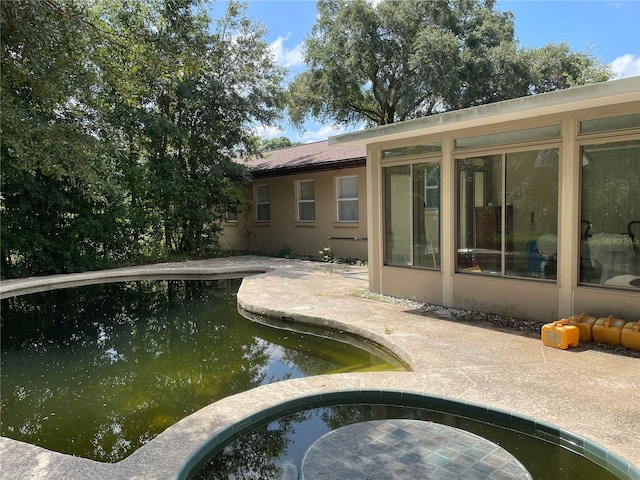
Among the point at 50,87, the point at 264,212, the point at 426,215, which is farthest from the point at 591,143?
the point at 264,212

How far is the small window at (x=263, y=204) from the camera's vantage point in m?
15.6

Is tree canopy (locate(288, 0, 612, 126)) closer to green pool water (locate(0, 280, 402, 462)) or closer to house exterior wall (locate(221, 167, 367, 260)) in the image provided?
house exterior wall (locate(221, 167, 367, 260))

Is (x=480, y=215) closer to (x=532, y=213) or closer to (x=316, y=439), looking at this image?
(x=532, y=213)

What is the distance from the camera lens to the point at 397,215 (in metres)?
7.22

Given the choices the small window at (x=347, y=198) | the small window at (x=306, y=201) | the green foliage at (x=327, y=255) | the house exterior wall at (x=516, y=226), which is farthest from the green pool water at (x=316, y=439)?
the small window at (x=306, y=201)

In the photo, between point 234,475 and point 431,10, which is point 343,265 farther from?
point 431,10

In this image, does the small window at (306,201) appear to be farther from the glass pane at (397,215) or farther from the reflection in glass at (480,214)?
the reflection in glass at (480,214)

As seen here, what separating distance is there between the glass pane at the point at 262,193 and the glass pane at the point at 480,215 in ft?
33.2

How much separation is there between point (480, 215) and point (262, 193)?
1067cm

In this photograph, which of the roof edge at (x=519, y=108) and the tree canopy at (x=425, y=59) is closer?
the roof edge at (x=519, y=108)

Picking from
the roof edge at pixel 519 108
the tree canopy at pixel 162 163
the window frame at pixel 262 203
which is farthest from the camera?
the window frame at pixel 262 203

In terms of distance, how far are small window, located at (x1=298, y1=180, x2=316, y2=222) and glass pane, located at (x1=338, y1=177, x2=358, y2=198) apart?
1.19 metres

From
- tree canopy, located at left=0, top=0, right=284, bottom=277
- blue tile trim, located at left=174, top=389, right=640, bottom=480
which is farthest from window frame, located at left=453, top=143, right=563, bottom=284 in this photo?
tree canopy, located at left=0, top=0, right=284, bottom=277

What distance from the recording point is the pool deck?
108 inches
